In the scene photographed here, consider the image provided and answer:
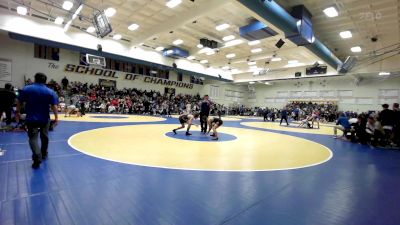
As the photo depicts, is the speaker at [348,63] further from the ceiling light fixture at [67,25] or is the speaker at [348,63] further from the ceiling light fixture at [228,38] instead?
the ceiling light fixture at [67,25]

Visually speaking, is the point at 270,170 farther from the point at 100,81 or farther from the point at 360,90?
the point at 360,90

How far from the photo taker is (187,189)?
3.11m

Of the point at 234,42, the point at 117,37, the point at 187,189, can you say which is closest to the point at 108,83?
the point at 117,37

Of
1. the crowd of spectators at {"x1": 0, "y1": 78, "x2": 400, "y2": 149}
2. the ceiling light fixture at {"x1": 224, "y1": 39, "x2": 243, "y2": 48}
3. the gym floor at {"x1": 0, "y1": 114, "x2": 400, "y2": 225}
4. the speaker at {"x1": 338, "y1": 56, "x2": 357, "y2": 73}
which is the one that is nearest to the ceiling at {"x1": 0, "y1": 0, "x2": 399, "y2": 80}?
the ceiling light fixture at {"x1": 224, "y1": 39, "x2": 243, "y2": 48}

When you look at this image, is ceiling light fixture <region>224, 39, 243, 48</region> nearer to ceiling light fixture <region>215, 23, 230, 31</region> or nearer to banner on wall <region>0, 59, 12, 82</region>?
ceiling light fixture <region>215, 23, 230, 31</region>

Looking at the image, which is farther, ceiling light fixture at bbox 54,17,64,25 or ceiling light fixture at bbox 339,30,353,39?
ceiling light fixture at bbox 54,17,64,25

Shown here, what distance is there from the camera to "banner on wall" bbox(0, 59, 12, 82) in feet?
55.7

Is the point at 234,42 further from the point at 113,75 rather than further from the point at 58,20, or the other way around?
the point at 113,75

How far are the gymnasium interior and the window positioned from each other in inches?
4.1

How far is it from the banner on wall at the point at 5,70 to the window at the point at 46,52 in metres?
2.05

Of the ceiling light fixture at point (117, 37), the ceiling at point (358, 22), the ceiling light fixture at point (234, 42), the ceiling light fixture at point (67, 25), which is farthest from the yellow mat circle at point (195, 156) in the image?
the ceiling light fixture at point (117, 37)

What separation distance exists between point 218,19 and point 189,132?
7.63 metres

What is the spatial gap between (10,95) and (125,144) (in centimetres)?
408

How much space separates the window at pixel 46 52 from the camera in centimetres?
1881
